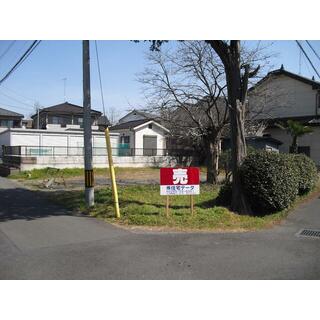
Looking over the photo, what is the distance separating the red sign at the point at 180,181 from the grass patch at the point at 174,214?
51 centimetres

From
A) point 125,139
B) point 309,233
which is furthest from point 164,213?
point 125,139

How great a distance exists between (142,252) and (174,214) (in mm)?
2709

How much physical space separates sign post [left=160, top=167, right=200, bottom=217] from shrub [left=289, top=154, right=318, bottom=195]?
4.65 metres

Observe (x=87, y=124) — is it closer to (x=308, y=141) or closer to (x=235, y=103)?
(x=235, y=103)

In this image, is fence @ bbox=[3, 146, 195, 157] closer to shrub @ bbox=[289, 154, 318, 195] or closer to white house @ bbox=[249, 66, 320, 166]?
white house @ bbox=[249, 66, 320, 166]

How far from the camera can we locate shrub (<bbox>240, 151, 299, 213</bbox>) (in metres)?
8.99

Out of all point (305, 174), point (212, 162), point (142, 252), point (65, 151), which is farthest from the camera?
point (65, 151)

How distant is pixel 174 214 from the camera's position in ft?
28.3

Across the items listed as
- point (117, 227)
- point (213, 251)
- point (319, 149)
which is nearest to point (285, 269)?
point (213, 251)

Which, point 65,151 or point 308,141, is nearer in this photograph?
point 308,141

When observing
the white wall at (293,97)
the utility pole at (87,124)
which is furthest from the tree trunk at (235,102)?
the white wall at (293,97)

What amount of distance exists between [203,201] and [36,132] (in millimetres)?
21716

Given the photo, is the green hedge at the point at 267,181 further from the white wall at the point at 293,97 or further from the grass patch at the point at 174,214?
the white wall at the point at 293,97
